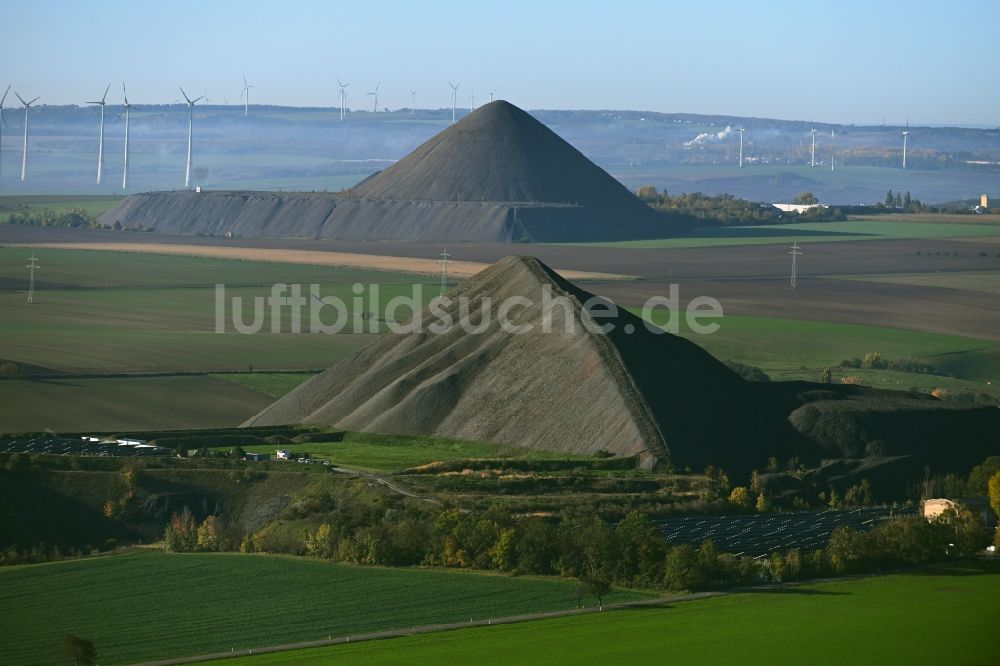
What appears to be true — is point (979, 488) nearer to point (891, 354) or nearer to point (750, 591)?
point (750, 591)

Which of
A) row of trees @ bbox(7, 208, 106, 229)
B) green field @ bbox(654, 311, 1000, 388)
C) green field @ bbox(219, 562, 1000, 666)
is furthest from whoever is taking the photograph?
row of trees @ bbox(7, 208, 106, 229)

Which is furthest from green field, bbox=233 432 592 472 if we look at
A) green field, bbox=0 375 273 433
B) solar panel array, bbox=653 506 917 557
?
green field, bbox=0 375 273 433

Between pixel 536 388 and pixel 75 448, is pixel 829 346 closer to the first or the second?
pixel 536 388

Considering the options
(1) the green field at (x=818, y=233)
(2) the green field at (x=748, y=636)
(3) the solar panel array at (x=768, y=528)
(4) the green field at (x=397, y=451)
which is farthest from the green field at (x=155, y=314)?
(2) the green field at (x=748, y=636)

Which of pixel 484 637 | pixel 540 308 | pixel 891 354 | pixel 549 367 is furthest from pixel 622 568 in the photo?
pixel 891 354

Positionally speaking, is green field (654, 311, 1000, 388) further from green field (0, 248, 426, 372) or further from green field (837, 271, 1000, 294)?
green field (837, 271, 1000, 294)

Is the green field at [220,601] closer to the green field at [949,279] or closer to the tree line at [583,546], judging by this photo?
the tree line at [583,546]

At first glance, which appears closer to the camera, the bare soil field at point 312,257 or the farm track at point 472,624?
the farm track at point 472,624
